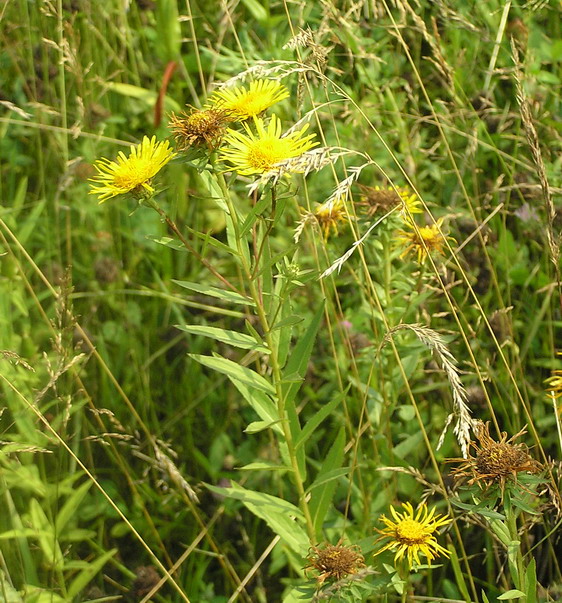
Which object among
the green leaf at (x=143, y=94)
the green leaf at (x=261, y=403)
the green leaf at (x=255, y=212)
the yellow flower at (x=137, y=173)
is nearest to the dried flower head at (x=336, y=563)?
the green leaf at (x=261, y=403)

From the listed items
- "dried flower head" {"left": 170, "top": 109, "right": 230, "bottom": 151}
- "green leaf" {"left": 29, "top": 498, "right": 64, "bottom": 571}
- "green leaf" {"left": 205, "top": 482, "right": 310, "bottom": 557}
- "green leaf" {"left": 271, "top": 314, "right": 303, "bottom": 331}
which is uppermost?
"dried flower head" {"left": 170, "top": 109, "right": 230, "bottom": 151}

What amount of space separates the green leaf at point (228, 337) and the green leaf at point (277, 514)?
0.24 metres

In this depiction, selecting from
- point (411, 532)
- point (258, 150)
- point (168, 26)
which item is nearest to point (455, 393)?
Result: point (411, 532)

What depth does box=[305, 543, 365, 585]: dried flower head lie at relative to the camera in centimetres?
118

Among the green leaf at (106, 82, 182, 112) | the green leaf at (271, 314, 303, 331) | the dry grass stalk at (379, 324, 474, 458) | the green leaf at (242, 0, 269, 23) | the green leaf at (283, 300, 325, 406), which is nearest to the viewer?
the dry grass stalk at (379, 324, 474, 458)

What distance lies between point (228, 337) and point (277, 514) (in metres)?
0.33

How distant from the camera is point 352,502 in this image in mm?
1786

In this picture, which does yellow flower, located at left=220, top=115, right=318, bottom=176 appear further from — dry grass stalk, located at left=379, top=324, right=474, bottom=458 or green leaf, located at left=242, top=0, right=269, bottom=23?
green leaf, located at left=242, top=0, right=269, bottom=23

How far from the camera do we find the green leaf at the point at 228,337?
1.24m

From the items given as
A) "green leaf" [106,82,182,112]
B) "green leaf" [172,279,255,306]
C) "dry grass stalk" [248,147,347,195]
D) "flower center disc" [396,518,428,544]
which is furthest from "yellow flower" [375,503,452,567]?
"green leaf" [106,82,182,112]

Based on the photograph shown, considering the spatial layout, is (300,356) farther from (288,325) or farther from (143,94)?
(143,94)

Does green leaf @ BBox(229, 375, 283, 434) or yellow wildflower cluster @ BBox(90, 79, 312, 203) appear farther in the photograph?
green leaf @ BBox(229, 375, 283, 434)

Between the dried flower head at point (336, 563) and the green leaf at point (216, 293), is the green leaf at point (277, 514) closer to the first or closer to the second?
the dried flower head at point (336, 563)

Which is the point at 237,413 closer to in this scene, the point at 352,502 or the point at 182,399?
the point at 182,399
